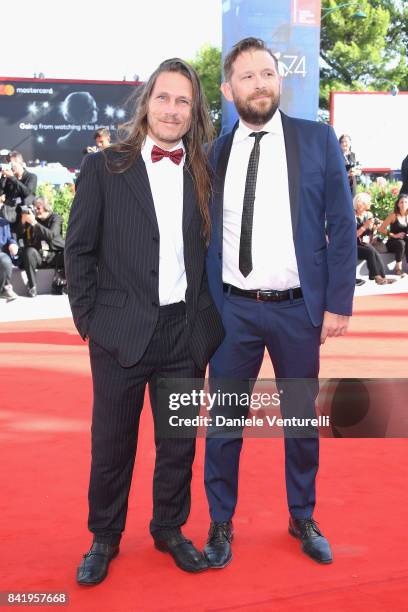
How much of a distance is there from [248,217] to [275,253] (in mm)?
174

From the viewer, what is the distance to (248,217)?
3141 millimetres

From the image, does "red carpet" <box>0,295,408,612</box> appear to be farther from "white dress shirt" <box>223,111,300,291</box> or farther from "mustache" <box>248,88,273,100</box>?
"mustache" <box>248,88,273,100</box>

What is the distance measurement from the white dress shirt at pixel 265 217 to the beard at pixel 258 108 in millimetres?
54

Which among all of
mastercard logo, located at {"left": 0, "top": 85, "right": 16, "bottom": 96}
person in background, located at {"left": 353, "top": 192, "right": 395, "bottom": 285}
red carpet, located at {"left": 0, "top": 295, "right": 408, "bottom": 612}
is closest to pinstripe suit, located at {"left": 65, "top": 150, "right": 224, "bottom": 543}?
red carpet, located at {"left": 0, "top": 295, "right": 408, "bottom": 612}

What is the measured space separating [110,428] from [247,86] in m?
1.40

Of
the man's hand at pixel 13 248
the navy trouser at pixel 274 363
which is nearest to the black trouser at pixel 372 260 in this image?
the man's hand at pixel 13 248

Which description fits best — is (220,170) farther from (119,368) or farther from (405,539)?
(405,539)

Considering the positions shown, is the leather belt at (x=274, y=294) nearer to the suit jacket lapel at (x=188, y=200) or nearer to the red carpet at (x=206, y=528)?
the suit jacket lapel at (x=188, y=200)

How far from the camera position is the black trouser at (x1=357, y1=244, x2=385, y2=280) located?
1234 centimetres

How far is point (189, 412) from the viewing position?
10.5ft

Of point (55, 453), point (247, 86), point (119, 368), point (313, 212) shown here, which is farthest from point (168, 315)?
point (55, 453)

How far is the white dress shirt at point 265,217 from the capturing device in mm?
3143

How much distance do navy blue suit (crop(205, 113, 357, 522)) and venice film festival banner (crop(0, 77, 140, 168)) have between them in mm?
21843

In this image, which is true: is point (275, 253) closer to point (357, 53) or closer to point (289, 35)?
point (289, 35)
